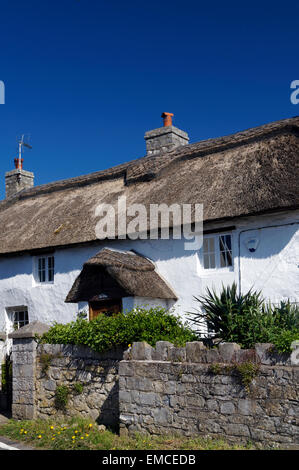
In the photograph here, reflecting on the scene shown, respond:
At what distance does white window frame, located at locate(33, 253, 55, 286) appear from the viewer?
15.4 meters

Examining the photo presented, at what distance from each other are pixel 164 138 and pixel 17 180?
7582 mm

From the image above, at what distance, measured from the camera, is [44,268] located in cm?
1553

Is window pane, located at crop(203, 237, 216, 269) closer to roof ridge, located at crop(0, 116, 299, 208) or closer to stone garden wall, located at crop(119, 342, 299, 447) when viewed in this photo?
roof ridge, located at crop(0, 116, 299, 208)

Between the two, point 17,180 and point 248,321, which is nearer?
point 248,321

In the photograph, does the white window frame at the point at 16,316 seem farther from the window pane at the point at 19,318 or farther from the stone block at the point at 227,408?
the stone block at the point at 227,408

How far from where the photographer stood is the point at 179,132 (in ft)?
56.2

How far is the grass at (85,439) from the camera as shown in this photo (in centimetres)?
739

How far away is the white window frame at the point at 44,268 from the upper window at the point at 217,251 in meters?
5.27

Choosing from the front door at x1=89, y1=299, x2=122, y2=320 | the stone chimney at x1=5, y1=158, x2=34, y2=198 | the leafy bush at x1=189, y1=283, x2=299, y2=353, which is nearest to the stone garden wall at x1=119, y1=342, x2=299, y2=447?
the leafy bush at x1=189, y1=283, x2=299, y2=353

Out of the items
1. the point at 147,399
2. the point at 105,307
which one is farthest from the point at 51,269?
the point at 147,399

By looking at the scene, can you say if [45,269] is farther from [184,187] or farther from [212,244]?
[212,244]

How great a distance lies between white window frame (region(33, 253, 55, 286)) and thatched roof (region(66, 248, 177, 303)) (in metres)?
2.45

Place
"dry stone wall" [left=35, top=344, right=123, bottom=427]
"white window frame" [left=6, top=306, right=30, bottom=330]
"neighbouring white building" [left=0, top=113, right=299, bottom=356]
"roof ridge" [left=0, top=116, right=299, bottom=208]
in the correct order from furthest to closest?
"white window frame" [left=6, top=306, right=30, bottom=330]
"roof ridge" [left=0, top=116, right=299, bottom=208]
"neighbouring white building" [left=0, top=113, right=299, bottom=356]
"dry stone wall" [left=35, top=344, right=123, bottom=427]
